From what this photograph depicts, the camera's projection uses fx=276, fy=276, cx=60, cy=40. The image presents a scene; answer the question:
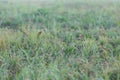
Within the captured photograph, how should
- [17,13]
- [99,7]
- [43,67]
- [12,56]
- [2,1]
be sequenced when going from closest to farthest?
[43,67] → [12,56] → [17,13] → [99,7] → [2,1]

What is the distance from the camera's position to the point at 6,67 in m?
3.85

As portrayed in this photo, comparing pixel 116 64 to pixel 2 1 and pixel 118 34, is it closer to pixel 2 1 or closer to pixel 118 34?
pixel 118 34

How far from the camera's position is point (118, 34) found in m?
5.27

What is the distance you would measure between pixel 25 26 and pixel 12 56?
55.0 inches

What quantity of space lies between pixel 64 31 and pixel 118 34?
3.40 feet

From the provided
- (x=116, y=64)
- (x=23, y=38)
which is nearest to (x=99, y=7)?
(x=23, y=38)

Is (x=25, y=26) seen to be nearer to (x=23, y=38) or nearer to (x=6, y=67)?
(x=23, y=38)

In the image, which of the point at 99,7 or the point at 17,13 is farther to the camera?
the point at 99,7

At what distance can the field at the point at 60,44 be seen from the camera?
12.2 ft

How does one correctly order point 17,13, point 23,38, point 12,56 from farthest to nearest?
point 17,13
point 23,38
point 12,56

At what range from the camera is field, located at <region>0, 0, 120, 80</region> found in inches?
146

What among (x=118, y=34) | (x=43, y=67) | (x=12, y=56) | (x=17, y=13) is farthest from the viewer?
(x=17, y=13)

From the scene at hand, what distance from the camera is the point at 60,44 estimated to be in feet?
15.1

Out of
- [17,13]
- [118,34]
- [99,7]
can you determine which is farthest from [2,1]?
[118,34]
